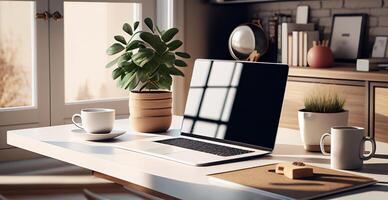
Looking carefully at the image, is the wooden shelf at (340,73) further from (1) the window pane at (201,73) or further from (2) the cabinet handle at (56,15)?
(1) the window pane at (201,73)

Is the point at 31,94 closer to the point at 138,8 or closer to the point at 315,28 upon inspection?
the point at 138,8

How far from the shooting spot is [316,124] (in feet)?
6.45

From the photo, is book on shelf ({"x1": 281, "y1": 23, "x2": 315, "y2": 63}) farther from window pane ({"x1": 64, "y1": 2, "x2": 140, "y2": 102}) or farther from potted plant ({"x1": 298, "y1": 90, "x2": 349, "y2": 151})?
potted plant ({"x1": 298, "y1": 90, "x2": 349, "y2": 151})

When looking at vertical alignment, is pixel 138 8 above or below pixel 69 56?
above

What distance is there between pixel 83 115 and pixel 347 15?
Result: 2990 millimetres

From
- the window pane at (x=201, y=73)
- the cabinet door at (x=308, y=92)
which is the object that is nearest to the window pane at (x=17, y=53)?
the cabinet door at (x=308, y=92)

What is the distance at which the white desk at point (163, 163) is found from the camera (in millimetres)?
1504

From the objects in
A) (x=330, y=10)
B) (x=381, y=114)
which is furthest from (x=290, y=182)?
(x=330, y=10)

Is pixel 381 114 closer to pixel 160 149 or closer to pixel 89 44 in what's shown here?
pixel 89 44

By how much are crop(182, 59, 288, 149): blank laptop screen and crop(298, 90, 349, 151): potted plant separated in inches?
3.9

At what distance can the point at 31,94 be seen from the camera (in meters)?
4.61

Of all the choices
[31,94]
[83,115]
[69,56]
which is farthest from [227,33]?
[83,115]

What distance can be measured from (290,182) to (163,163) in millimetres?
419

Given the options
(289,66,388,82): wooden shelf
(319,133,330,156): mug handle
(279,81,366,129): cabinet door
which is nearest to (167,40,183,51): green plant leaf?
(319,133,330,156): mug handle
